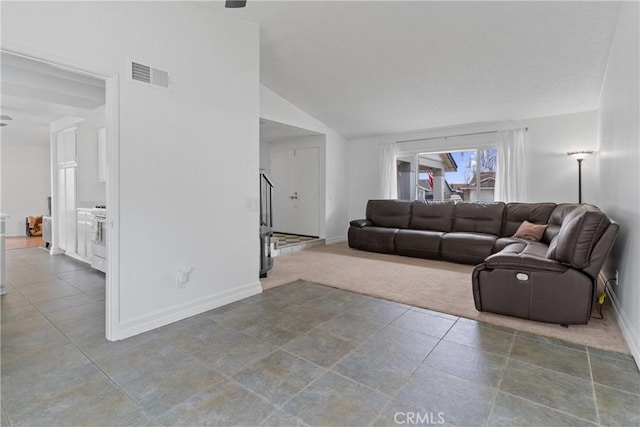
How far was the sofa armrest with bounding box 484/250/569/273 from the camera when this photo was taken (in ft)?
8.46

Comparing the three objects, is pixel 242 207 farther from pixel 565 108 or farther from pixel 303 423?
pixel 565 108

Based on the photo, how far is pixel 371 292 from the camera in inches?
136

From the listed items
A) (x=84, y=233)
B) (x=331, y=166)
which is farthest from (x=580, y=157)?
(x=84, y=233)

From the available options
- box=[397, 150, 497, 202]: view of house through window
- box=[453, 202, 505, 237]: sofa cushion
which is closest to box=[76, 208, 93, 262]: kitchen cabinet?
box=[397, 150, 497, 202]: view of house through window

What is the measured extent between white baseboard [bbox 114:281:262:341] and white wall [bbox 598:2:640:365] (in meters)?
3.07

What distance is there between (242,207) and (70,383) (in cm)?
193

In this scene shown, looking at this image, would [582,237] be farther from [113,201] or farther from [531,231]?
[113,201]

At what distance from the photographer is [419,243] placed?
5.27m

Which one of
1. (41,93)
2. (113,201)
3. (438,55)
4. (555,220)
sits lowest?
(555,220)

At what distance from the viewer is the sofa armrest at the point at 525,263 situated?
2.58 meters

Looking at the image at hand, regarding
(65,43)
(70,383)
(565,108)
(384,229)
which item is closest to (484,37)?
(565,108)

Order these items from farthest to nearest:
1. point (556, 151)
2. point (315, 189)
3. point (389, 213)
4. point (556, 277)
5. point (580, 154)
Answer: point (315, 189)
point (389, 213)
point (556, 151)
point (580, 154)
point (556, 277)

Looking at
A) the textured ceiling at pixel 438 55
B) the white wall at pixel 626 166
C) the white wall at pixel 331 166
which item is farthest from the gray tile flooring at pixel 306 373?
the white wall at pixel 331 166

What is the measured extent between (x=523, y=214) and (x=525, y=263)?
107 inches
